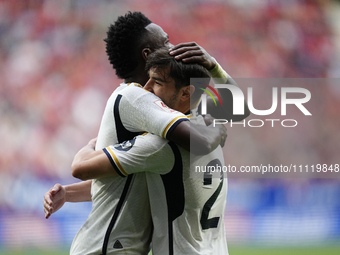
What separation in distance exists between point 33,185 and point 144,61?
243 inches

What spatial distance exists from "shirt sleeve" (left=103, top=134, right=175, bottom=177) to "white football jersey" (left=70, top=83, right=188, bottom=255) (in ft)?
0.23

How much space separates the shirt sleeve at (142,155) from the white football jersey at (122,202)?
0.23 ft

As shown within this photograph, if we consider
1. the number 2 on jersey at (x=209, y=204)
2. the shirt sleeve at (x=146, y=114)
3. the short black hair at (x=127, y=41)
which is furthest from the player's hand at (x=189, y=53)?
the number 2 on jersey at (x=209, y=204)

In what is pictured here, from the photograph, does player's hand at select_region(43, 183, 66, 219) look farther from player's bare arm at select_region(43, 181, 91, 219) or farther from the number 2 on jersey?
the number 2 on jersey

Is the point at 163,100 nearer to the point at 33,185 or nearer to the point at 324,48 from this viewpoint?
the point at 33,185

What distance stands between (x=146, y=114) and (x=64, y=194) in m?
0.76

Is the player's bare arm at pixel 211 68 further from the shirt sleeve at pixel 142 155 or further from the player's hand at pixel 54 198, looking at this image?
the player's hand at pixel 54 198

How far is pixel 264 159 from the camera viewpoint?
27.0ft

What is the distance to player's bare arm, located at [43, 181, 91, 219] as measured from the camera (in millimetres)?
1986

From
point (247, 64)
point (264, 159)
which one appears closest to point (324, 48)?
point (247, 64)

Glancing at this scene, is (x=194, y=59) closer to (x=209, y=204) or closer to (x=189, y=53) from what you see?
(x=189, y=53)

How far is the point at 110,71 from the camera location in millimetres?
8656

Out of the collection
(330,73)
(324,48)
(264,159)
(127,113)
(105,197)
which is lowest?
(105,197)

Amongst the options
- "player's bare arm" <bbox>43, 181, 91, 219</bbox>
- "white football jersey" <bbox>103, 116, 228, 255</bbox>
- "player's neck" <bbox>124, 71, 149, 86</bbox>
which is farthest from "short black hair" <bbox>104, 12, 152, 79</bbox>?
"player's bare arm" <bbox>43, 181, 91, 219</bbox>
